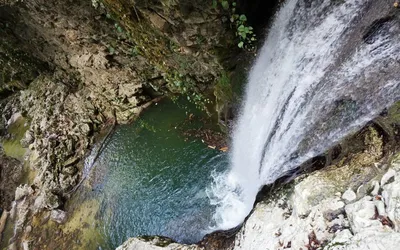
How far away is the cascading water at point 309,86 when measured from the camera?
3941 mm

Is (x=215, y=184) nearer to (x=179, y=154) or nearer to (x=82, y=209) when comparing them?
(x=179, y=154)

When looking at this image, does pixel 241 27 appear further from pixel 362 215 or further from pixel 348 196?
pixel 362 215

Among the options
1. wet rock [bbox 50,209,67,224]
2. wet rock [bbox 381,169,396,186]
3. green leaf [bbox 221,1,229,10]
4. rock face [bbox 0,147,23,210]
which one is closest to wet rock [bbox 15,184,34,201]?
rock face [bbox 0,147,23,210]

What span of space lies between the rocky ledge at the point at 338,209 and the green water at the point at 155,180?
2.25 m

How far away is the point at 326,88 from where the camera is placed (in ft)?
14.5

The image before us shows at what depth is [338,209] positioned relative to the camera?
3486 millimetres

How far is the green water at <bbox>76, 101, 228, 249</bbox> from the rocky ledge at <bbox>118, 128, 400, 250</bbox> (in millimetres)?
2245

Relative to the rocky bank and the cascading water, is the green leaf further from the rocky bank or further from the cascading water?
the cascading water

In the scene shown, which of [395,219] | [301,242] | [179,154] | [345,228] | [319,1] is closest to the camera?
[395,219]

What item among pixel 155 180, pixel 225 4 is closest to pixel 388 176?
pixel 225 4

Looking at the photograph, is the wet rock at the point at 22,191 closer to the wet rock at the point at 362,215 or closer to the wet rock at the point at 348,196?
the wet rock at the point at 348,196

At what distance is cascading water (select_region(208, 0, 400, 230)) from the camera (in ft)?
12.9

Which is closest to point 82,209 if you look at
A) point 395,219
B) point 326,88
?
point 326,88

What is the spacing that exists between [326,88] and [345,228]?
6.14ft
